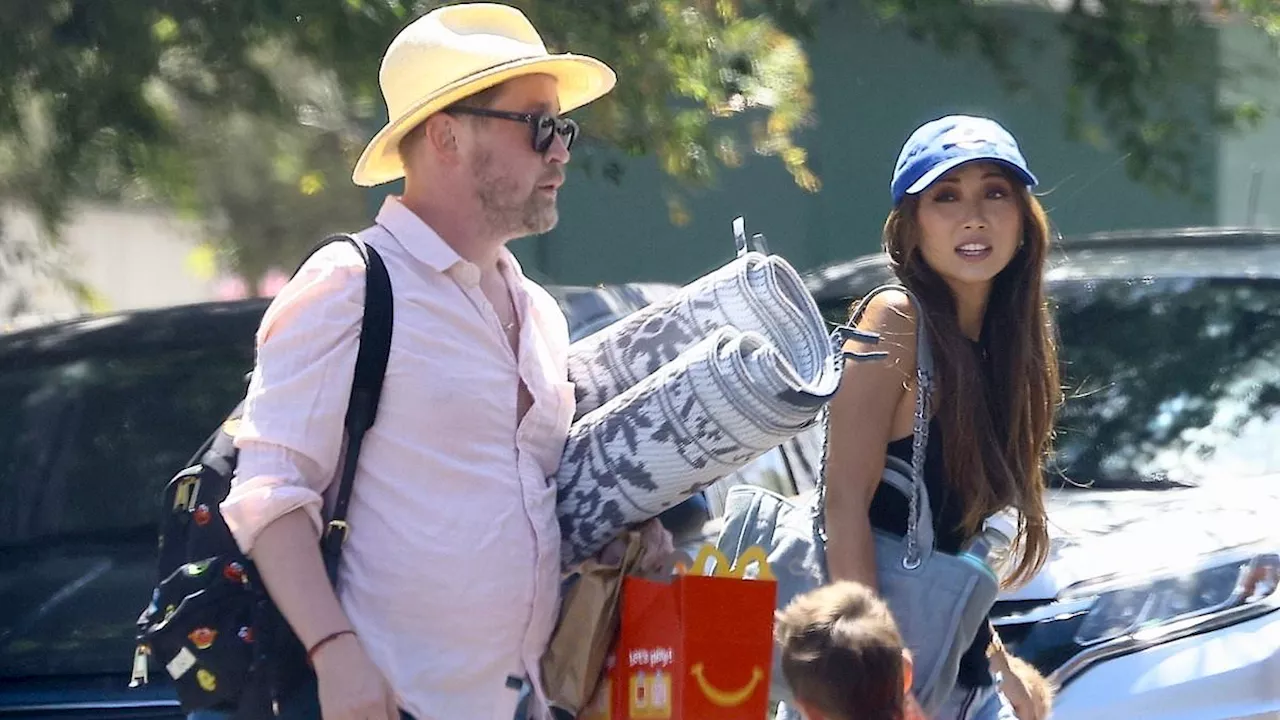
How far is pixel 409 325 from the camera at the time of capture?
234 centimetres

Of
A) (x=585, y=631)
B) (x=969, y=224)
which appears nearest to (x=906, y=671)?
(x=585, y=631)

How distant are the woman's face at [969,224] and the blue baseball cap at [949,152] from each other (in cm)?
3

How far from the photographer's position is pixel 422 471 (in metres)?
2.33

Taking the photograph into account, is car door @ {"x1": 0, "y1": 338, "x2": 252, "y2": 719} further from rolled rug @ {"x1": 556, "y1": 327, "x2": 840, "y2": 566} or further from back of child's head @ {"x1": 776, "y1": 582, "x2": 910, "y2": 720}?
back of child's head @ {"x1": 776, "y1": 582, "x2": 910, "y2": 720}

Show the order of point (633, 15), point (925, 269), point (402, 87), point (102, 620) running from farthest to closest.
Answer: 1. point (633, 15)
2. point (102, 620)
3. point (925, 269)
4. point (402, 87)

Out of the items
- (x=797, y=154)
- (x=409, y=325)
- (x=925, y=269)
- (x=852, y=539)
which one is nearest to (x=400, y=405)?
(x=409, y=325)

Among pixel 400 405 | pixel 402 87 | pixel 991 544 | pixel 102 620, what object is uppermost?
pixel 402 87

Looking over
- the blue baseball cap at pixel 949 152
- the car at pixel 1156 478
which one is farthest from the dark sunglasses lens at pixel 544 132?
the car at pixel 1156 478

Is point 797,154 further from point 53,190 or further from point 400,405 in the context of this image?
point 400,405

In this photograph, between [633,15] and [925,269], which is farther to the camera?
[633,15]

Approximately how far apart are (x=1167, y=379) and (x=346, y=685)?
3054 millimetres

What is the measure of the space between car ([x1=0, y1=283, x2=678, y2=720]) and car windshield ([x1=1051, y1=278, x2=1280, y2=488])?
1.20 metres

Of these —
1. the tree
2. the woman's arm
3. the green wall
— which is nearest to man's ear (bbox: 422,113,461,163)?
the woman's arm

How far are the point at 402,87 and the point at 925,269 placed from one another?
2.94ft
